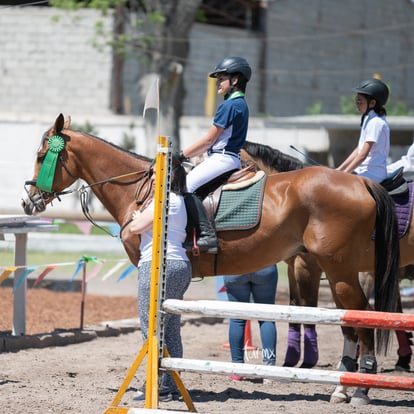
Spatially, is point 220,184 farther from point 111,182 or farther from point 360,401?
point 360,401

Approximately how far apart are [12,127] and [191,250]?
23.8 metres

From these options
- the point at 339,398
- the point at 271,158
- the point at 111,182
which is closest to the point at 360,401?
the point at 339,398

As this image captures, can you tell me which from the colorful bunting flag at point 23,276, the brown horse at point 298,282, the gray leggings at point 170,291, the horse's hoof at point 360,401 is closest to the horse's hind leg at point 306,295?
the brown horse at point 298,282

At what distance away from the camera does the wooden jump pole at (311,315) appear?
5.62 meters

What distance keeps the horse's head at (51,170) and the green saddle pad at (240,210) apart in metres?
1.48

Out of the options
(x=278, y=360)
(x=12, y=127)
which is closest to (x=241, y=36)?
(x=12, y=127)

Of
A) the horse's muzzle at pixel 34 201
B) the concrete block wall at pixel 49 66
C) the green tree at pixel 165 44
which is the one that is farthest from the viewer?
the concrete block wall at pixel 49 66

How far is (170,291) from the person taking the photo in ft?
23.3

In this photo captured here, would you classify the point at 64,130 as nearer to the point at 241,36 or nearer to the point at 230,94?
the point at 230,94

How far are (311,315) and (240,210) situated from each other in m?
1.93

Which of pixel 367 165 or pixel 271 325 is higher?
pixel 367 165

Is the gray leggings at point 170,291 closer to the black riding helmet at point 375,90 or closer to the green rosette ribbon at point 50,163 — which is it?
the green rosette ribbon at point 50,163

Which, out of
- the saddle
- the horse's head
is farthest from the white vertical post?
the saddle

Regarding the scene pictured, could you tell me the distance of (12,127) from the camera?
30094 millimetres
